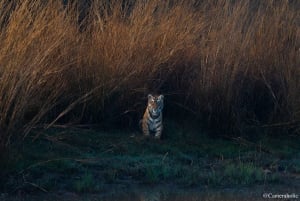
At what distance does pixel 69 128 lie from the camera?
1046cm

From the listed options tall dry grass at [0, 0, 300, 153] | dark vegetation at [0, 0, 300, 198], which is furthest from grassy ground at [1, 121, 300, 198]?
tall dry grass at [0, 0, 300, 153]

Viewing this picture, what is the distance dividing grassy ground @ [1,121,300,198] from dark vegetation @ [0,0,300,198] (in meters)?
0.03

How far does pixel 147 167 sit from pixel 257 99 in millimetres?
2914

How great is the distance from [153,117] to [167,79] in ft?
2.87

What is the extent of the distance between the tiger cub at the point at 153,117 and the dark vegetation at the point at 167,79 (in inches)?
8.3

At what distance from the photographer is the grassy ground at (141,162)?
354 inches

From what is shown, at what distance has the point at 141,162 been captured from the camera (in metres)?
9.95

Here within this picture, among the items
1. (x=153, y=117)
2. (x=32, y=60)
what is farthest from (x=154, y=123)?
(x=32, y=60)

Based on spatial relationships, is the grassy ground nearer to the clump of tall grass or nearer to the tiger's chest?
the tiger's chest

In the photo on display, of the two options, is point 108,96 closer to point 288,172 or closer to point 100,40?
point 100,40

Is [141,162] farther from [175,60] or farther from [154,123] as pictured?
[175,60]

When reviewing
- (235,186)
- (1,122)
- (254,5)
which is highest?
(254,5)

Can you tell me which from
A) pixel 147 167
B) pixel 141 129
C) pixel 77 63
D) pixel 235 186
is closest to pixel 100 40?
pixel 77 63

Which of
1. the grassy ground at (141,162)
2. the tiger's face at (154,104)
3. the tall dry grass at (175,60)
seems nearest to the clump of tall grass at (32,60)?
the tall dry grass at (175,60)
